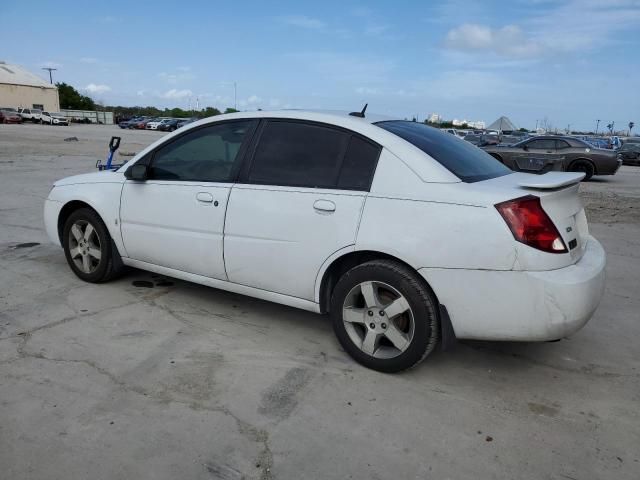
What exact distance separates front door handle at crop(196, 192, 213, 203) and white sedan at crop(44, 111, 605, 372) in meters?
0.02

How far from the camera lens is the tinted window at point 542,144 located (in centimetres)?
1650

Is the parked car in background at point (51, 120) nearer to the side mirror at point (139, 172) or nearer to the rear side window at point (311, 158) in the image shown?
the side mirror at point (139, 172)

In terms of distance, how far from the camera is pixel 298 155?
3.56 metres

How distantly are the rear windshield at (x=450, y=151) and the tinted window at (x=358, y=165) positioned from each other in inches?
9.5

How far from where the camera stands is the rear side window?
3301mm

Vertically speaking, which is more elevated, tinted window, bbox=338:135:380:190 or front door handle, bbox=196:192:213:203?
tinted window, bbox=338:135:380:190

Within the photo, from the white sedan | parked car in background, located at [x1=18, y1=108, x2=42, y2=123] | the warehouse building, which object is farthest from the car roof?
the warehouse building

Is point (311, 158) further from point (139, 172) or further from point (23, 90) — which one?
point (23, 90)

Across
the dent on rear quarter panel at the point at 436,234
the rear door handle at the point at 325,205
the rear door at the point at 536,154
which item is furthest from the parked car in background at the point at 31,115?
the dent on rear quarter panel at the point at 436,234

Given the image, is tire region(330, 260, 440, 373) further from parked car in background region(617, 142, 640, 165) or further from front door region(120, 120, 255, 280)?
parked car in background region(617, 142, 640, 165)

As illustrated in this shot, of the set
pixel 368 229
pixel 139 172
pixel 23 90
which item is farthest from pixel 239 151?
pixel 23 90

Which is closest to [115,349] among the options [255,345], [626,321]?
[255,345]

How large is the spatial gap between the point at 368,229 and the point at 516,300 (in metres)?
0.91

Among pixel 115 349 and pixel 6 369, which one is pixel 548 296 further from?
pixel 6 369
